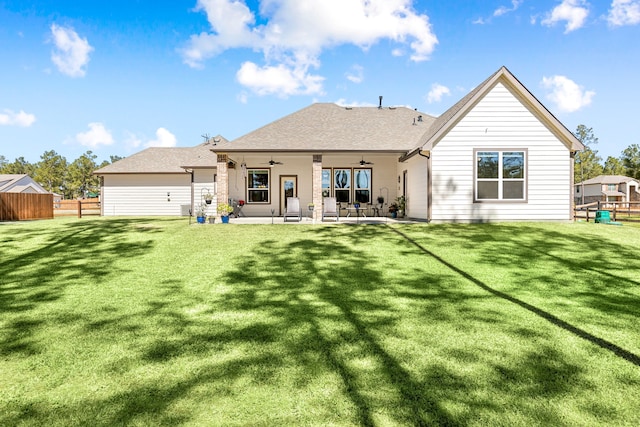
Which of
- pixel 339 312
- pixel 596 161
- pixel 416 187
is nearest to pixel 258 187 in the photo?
pixel 416 187

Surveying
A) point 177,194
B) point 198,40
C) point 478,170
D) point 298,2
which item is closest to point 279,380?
point 478,170

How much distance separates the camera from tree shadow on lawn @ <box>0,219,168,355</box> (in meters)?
4.34

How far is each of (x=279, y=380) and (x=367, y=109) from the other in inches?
804

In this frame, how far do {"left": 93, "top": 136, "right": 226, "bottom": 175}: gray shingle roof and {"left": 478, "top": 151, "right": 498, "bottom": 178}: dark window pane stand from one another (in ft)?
58.2

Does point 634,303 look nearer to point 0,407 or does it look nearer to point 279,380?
point 279,380

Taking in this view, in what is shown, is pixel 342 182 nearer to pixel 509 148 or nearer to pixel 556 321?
pixel 509 148

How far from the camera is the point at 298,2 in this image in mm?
15438

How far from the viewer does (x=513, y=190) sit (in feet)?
46.1

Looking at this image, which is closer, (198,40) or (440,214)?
(440,214)

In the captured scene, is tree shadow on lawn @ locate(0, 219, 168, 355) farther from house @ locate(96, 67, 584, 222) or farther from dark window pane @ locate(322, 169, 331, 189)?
dark window pane @ locate(322, 169, 331, 189)

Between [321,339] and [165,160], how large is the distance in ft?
87.7

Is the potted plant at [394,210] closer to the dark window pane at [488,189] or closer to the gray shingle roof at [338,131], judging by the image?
the gray shingle roof at [338,131]

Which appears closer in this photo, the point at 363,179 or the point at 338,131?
the point at 338,131

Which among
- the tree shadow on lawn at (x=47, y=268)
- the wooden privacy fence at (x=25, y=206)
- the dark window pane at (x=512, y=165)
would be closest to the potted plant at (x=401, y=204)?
the dark window pane at (x=512, y=165)
